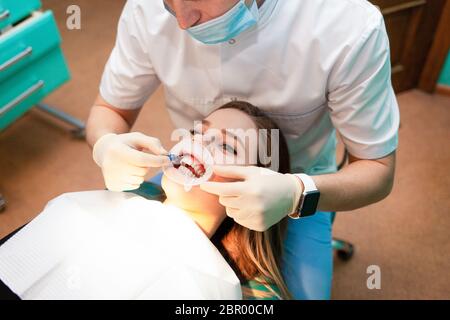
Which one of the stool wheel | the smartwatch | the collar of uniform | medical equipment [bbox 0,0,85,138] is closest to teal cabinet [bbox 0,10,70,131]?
medical equipment [bbox 0,0,85,138]

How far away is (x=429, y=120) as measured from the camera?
2.46 metres

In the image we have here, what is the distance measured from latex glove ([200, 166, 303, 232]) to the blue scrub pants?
33 centimetres

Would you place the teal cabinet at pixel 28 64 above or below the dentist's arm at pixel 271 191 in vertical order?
below

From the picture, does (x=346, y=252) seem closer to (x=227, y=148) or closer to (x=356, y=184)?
(x=356, y=184)

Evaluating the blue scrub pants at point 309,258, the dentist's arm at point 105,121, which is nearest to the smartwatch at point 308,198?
the blue scrub pants at point 309,258

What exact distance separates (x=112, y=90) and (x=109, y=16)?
140 centimetres

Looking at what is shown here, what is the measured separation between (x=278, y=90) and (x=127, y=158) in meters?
0.43

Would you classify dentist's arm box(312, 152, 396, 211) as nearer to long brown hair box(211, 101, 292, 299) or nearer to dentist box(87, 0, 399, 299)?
dentist box(87, 0, 399, 299)

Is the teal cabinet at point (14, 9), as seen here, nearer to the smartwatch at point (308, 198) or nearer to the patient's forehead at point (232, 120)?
the patient's forehead at point (232, 120)

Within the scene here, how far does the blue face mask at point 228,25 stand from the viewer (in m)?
0.90

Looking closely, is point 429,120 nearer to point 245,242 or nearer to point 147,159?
point 245,242

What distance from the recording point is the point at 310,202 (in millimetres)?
965

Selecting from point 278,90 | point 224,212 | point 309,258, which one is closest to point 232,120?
point 278,90
